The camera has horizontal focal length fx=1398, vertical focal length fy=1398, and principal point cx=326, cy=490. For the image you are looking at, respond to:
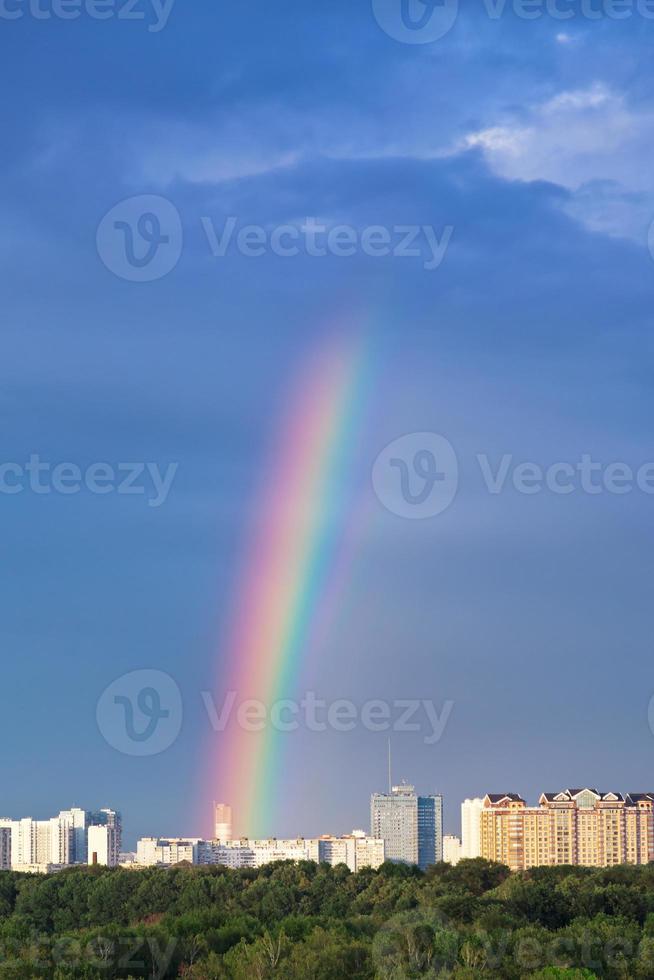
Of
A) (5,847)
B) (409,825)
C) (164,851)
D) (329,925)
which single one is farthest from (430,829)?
(329,925)

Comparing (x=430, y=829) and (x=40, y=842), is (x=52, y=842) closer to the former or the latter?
(x=40, y=842)

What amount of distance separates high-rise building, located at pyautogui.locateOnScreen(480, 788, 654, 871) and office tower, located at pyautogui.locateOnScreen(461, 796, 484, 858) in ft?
19.7

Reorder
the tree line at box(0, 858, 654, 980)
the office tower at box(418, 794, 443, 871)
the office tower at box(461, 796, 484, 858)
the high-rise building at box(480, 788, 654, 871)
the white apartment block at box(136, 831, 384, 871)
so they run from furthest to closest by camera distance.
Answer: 1. the office tower at box(418, 794, 443, 871)
2. the white apartment block at box(136, 831, 384, 871)
3. the office tower at box(461, 796, 484, 858)
4. the high-rise building at box(480, 788, 654, 871)
5. the tree line at box(0, 858, 654, 980)

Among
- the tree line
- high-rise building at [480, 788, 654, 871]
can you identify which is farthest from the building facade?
the tree line

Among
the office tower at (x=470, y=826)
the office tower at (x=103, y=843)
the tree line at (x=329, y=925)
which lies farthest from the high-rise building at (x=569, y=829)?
the tree line at (x=329, y=925)

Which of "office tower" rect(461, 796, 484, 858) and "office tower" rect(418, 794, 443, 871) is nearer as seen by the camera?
"office tower" rect(461, 796, 484, 858)

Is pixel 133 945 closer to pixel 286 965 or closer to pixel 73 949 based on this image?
pixel 73 949

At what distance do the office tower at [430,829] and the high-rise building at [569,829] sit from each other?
75.8 feet

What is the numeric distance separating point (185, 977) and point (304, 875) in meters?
26.9

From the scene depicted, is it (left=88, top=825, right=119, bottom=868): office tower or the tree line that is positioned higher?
the tree line

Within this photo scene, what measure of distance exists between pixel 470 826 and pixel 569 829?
1379 centimetres

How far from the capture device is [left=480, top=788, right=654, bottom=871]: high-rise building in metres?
97.0

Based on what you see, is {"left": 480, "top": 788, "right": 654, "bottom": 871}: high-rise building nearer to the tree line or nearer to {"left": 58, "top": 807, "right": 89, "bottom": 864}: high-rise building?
{"left": 58, "top": 807, "right": 89, "bottom": 864}: high-rise building

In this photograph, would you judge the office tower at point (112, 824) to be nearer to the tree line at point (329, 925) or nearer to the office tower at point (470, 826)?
the office tower at point (470, 826)
